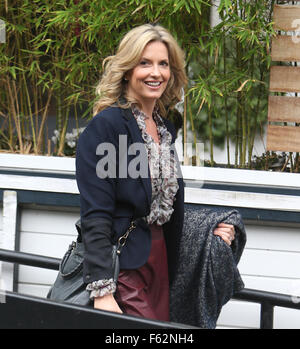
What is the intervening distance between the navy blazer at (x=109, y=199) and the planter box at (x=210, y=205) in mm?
1366

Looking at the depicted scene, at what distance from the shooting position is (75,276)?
199 centimetres

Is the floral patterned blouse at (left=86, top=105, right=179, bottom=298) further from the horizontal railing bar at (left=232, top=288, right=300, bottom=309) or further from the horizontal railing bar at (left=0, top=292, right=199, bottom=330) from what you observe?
the horizontal railing bar at (left=232, top=288, right=300, bottom=309)

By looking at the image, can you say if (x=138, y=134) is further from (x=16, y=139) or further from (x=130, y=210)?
(x=16, y=139)

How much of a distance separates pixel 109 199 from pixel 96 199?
40mm

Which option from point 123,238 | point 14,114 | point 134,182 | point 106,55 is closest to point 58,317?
point 123,238

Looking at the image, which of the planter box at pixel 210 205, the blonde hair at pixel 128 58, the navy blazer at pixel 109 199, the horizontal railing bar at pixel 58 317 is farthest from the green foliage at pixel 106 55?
the horizontal railing bar at pixel 58 317

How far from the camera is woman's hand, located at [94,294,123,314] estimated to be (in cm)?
190

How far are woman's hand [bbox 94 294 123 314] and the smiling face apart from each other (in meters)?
0.63

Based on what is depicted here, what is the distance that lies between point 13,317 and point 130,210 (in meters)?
0.47

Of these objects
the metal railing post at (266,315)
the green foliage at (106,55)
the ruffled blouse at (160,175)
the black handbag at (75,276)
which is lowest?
the metal railing post at (266,315)

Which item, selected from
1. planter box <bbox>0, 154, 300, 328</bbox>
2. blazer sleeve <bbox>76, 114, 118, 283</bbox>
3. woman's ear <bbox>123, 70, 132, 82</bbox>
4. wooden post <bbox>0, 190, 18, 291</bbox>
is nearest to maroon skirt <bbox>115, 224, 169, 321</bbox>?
blazer sleeve <bbox>76, 114, 118, 283</bbox>

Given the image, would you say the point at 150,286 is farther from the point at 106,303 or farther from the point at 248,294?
the point at 248,294

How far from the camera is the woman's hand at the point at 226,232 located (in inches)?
80.9

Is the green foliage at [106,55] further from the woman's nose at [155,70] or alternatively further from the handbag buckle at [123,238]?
the handbag buckle at [123,238]
